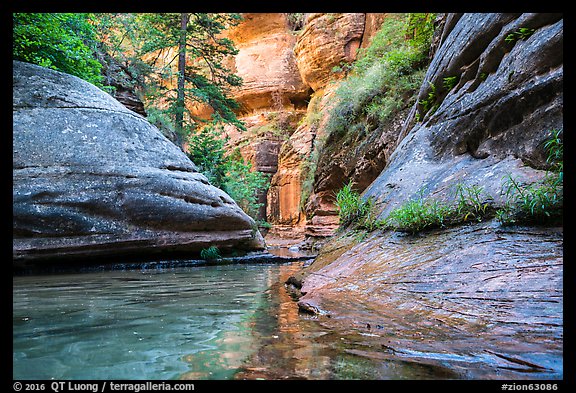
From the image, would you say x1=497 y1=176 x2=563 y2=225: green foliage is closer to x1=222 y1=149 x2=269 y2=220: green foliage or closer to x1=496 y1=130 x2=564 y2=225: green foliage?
x1=496 y1=130 x2=564 y2=225: green foliage

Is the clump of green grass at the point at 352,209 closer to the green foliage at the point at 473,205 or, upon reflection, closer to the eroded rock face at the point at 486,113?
the eroded rock face at the point at 486,113

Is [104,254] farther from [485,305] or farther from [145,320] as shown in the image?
[485,305]

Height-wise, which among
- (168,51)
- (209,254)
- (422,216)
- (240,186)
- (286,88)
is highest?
(286,88)

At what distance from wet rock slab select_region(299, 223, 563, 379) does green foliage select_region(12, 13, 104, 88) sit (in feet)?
25.7

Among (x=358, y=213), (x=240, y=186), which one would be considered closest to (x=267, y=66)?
(x=240, y=186)

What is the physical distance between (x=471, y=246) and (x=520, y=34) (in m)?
3.45

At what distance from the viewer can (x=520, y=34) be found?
15.4 ft

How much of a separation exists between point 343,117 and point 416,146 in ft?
23.7

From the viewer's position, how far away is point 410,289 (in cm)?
280

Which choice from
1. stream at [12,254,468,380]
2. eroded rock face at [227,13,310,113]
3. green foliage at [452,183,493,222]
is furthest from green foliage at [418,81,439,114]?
eroded rock face at [227,13,310,113]

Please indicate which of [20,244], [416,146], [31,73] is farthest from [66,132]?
[416,146]

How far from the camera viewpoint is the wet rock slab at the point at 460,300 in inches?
59.4

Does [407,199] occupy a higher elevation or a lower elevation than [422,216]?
higher

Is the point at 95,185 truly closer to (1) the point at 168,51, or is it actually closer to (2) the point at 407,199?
(2) the point at 407,199
